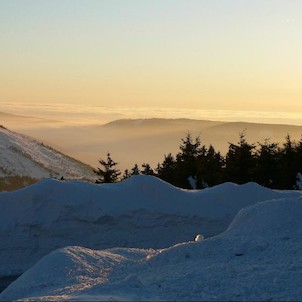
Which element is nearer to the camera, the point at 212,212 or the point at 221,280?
the point at 221,280

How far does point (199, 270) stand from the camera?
14.0 m

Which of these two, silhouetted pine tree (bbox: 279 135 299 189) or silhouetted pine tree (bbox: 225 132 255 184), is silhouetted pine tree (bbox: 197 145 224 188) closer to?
silhouetted pine tree (bbox: 225 132 255 184)

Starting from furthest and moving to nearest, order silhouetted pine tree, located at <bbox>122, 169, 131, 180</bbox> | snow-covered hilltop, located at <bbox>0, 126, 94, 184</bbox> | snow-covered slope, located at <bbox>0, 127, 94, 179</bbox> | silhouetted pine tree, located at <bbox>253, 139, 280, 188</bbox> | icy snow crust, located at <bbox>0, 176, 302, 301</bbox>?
snow-covered slope, located at <bbox>0, 127, 94, 179</bbox>
snow-covered hilltop, located at <bbox>0, 126, 94, 184</bbox>
silhouetted pine tree, located at <bbox>122, 169, 131, 180</bbox>
silhouetted pine tree, located at <bbox>253, 139, 280, 188</bbox>
icy snow crust, located at <bbox>0, 176, 302, 301</bbox>

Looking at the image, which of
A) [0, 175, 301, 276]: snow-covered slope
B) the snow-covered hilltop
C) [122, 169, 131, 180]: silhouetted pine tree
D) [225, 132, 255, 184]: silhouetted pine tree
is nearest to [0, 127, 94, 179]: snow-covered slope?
the snow-covered hilltop

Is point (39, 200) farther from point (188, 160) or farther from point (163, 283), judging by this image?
point (188, 160)

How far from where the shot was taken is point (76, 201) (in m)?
26.1

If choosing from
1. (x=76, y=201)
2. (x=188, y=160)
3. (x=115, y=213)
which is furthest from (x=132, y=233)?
(x=188, y=160)

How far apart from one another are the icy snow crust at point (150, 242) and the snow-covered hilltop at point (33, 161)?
37.5 meters

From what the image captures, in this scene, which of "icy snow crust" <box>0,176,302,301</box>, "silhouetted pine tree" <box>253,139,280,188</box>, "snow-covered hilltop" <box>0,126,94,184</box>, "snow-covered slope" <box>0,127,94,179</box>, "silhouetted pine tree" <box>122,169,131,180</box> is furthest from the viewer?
"snow-covered slope" <box>0,127,94,179</box>

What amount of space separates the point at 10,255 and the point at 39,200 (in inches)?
114

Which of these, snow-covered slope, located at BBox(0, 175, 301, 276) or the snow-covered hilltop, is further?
the snow-covered hilltop

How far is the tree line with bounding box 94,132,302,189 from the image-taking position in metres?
46.4

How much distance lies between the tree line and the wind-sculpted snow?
88.6 ft

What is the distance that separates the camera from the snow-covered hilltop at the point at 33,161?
6550 centimetres
